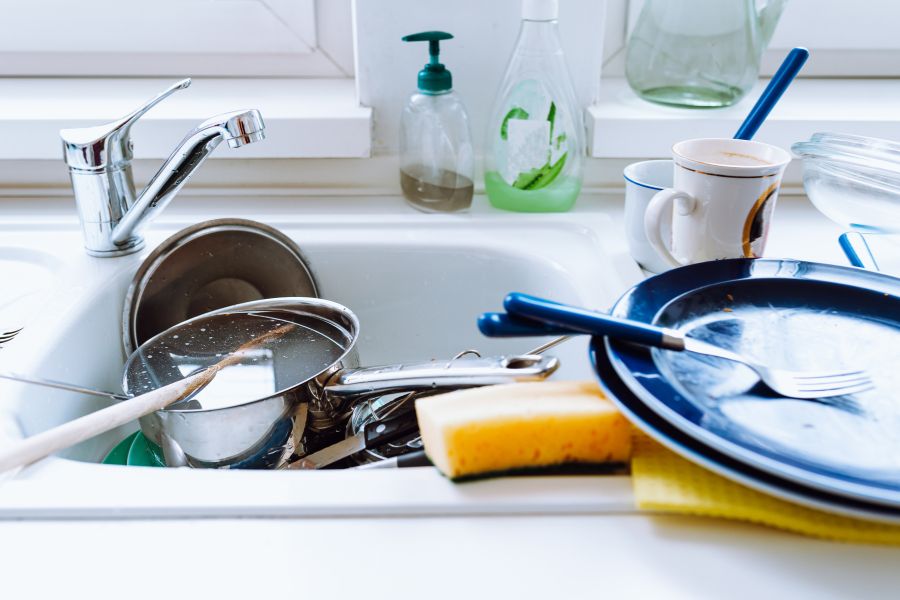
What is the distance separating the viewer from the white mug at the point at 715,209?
563 mm

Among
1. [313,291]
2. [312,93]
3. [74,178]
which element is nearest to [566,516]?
[313,291]

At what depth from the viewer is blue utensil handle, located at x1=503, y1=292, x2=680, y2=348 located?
43 centimetres

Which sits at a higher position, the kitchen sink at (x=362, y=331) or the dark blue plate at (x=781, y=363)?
the dark blue plate at (x=781, y=363)

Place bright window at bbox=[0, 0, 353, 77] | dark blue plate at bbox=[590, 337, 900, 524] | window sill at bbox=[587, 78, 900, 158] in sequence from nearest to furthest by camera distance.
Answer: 1. dark blue plate at bbox=[590, 337, 900, 524]
2. window sill at bbox=[587, 78, 900, 158]
3. bright window at bbox=[0, 0, 353, 77]

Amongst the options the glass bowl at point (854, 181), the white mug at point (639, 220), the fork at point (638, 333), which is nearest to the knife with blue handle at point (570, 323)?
the fork at point (638, 333)

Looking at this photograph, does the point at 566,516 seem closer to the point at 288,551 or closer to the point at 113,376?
the point at 288,551

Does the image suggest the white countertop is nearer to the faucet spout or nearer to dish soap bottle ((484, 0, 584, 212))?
the faucet spout

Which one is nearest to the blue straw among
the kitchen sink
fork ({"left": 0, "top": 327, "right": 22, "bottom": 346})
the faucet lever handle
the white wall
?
the kitchen sink

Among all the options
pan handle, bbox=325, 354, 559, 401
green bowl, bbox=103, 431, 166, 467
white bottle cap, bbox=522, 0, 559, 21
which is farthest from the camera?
white bottle cap, bbox=522, 0, 559, 21

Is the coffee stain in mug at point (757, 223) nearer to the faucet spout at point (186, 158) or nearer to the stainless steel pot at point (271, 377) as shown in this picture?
the stainless steel pot at point (271, 377)

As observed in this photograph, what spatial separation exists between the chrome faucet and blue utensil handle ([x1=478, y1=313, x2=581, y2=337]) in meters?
0.30

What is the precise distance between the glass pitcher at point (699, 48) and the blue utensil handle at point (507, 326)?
0.55 meters

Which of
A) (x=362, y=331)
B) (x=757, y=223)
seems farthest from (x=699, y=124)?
(x=362, y=331)

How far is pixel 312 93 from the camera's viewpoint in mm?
949
